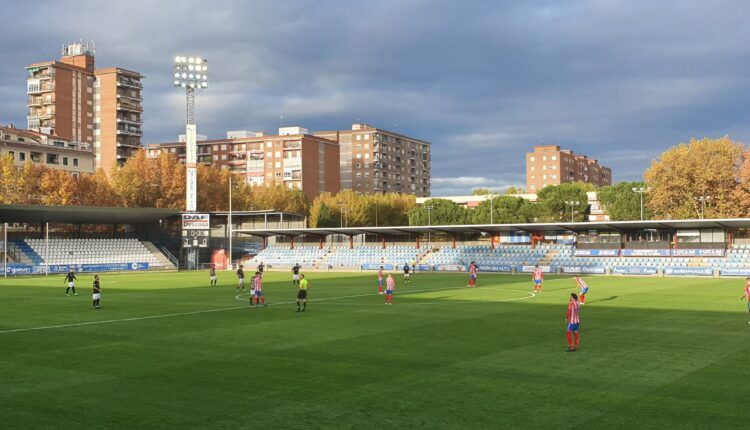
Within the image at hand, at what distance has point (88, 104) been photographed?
5802 inches

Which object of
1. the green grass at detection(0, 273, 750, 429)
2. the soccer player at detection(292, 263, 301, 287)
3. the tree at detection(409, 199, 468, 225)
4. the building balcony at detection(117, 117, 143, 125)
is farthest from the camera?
the building balcony at detection(117, 117, 143, 125)

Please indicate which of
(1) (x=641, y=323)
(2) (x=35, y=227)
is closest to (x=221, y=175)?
(2) (x=35, y=227)

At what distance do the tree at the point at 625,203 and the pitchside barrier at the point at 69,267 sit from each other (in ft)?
284

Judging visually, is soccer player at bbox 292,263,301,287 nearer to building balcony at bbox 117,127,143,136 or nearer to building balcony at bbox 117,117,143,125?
building balcony at bbox 117,127,143,136

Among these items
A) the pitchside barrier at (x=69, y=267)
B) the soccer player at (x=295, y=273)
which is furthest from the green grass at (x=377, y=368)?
the pitchside barrier at (x=69, y=267)

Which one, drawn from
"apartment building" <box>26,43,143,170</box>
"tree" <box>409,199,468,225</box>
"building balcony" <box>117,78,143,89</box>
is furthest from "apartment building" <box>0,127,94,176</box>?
"tree" <box>409,199,468,225</box>

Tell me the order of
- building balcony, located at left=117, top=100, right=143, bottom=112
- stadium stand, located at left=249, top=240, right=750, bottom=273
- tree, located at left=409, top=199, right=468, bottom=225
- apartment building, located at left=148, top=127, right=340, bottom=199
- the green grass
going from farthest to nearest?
apartment building, located at left=148, top=127, right=340, bottom=199 → building balcony, located at left=117, top=100, right=143, bottom=112 → tree, located at left=409, top=199, right=468, bottom=225 → stadium stand, located at left=249, top=240, right=750, bottom=273 → the green grass

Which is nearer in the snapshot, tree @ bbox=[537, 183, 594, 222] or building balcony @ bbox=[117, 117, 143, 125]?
tree @ bbox=[537, 183, 594, 222]

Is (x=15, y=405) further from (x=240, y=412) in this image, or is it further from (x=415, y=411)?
(x=415, y=411)

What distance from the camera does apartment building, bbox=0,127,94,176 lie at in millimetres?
119812

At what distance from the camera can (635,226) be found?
255 ft

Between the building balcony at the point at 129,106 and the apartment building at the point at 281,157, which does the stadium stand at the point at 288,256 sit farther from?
the apartment building at the point at 281,157

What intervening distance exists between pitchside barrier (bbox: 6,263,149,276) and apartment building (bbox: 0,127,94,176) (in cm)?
3929

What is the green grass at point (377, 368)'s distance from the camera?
555 inches
